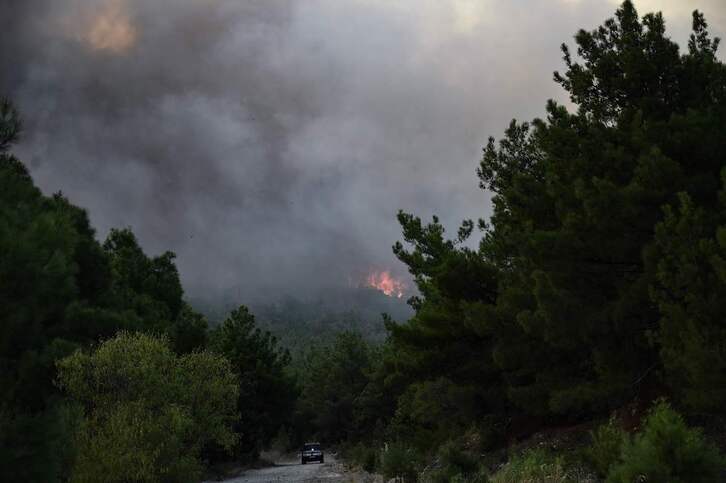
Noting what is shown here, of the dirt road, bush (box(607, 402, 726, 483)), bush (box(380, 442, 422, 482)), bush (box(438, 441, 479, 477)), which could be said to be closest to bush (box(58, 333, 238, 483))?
bush (box(380, 442, 422, 482))

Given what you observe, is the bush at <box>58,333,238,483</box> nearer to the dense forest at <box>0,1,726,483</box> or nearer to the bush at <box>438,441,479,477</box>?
the dense forest at <box>0,1,726,483</box>

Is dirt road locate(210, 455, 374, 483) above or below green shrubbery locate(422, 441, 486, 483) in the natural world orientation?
below

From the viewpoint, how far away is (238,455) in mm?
60406

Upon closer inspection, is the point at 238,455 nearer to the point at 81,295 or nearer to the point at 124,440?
the point at 81,295

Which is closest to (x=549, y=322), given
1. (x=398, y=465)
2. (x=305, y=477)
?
(x=398, y=465)

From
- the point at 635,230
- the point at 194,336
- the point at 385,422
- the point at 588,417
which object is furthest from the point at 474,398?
the point at 385,422

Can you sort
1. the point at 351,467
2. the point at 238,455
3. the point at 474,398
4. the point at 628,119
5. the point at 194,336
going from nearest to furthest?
the point at 628,119 → the point at 474,398 → the point at 194,336 → the point at 351,467 → the point at 238,455

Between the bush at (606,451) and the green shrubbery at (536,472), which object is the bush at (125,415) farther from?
the bush at (606,451)

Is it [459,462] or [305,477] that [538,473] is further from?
[305,477]

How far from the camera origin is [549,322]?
18.3 m

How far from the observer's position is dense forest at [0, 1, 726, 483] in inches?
402

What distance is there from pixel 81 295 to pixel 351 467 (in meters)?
30.5

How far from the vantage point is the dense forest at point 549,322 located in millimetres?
10203

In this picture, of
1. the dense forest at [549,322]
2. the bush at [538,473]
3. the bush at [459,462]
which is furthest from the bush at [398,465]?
the bush at [538,473]
